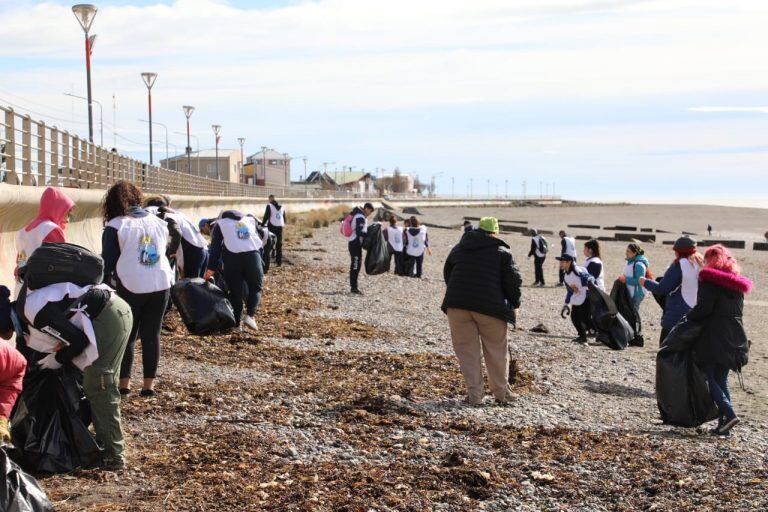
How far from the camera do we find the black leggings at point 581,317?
42.7ft

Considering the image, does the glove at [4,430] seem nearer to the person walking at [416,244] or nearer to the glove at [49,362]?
the glove at [49,362]

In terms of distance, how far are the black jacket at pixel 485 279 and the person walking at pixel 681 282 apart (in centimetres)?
171

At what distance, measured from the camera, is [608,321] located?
11.9 m

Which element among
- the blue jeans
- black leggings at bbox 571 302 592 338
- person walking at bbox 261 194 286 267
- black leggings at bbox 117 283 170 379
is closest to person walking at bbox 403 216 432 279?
person walking at bbox 261 194 286 267

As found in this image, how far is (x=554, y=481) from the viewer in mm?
6031

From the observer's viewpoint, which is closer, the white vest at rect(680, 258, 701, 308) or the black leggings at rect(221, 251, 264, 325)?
the white vest at rect(680, 258, 701, 308)

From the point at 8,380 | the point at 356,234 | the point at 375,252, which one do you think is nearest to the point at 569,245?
the point at 375,252

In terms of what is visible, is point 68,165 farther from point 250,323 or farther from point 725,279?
point 725,279

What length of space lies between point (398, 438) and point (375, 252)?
12.3m

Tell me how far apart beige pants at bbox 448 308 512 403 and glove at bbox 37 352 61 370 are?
383cm

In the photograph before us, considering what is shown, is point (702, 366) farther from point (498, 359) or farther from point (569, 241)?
point (569, 241)

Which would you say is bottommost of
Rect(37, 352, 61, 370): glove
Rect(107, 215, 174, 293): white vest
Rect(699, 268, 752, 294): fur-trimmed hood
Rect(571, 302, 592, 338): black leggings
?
Rect(571, 302, 592, 338): black leggings

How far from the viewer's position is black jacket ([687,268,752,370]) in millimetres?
7477

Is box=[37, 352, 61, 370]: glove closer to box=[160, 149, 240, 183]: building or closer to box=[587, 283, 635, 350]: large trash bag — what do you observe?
box=[587, 283, 635, 350]: large trash bag
